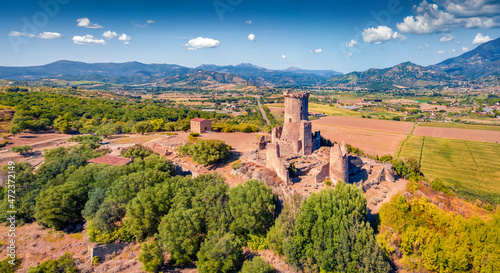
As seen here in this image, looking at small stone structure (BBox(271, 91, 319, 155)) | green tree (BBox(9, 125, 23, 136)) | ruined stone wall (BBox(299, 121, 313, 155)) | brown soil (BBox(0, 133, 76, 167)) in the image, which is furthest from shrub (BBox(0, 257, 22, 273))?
green tree (BBox(9, 125, 23, 136))

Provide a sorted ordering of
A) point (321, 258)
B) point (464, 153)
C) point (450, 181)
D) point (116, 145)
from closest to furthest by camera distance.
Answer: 1. point (321, 258)
2. point (450, 181)
3. point (116, 145)
4. point (464, 153)

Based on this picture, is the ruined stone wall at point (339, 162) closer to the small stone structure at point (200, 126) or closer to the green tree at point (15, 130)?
the small stone structure at point (200, 126)

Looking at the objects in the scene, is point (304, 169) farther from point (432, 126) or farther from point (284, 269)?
point (432, 126)

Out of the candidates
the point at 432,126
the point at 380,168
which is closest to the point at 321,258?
the point at 380,168

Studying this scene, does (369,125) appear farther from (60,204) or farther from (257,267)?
(60,204)

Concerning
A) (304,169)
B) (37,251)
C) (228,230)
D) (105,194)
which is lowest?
(37,251)
